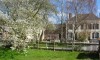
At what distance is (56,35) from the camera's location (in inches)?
3386

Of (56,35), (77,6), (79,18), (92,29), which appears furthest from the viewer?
(56,35)

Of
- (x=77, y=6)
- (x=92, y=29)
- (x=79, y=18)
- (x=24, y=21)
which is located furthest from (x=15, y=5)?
(x=92, y=29)

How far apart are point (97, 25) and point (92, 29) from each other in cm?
187

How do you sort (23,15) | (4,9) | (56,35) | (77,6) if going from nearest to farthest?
(23,15) < (4,9) < (77,6) < (56,35)

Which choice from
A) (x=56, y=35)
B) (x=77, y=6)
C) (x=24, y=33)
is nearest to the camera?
(x=24, y=33)

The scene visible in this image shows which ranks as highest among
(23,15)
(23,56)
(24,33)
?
(23,15)

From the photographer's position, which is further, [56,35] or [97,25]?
[56,35]

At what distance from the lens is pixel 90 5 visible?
4838cm

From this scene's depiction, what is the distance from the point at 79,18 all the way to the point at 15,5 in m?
18.2

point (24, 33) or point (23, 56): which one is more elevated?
point (24, 33)

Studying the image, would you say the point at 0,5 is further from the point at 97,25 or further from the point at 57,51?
the point at 97,25

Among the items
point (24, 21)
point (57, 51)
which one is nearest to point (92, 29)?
point (57, 51)

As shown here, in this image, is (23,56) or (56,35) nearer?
(23,56)

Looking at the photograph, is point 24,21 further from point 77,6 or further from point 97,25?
point 97,25
